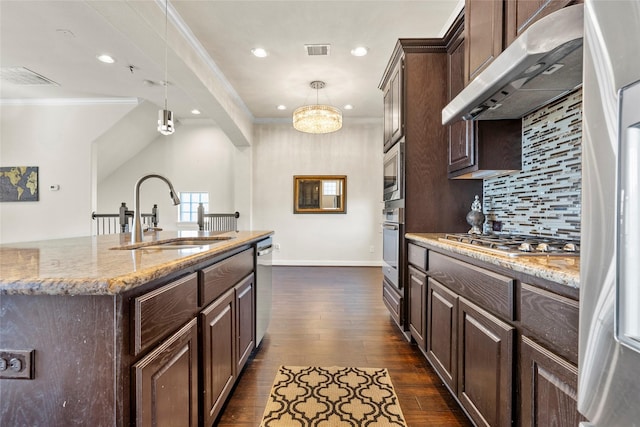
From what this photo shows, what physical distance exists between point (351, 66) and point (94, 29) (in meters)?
2.84

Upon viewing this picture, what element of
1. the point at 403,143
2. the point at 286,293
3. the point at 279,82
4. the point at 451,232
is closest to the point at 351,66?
the point at 279,82

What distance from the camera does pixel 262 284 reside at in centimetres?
228

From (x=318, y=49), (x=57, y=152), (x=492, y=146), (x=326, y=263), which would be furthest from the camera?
(x=326, y=263)

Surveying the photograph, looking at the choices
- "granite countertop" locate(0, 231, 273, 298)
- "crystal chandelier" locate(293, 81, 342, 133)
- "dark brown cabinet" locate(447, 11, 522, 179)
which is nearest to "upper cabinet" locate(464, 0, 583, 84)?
"dark brown cabinet" locate(447, 11, 522, 179)

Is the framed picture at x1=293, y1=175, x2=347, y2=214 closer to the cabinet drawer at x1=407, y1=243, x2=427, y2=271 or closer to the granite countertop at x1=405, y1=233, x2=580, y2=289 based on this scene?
the cabinet drawer at x1=407, y1=243, x2=427, y2=271

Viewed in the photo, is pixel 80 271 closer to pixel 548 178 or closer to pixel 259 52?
pixel 548 178

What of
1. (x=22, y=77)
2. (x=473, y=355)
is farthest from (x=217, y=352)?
(x=22, y=77)

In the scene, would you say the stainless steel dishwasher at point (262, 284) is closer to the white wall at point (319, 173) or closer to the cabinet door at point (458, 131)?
the cabinet door at point (458, 131)

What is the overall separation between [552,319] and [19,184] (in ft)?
24.8

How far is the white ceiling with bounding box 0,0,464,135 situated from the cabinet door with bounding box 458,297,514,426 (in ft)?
9.10

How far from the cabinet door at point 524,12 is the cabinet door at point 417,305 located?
4.79 feet

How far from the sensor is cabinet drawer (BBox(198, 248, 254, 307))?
1.24 meters

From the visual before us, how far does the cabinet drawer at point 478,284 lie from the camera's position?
1107mm

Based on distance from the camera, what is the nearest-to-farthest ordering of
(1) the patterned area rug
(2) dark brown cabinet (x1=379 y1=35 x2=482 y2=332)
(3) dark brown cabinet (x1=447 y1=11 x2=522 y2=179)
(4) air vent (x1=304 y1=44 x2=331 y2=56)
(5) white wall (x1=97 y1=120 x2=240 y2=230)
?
(1) the patterned area rug < (3) dark brown cabinet (x1=447 y1=11 x2=522 y2=179) < (2) dark brown cabinet (x1=379 y1=35 x2=482 y2=332) < (4) air vent (x1=304 y1=44 x2=331 y2=56) < (5) white wall (x1=97 y1=120 x2=240 y2=230)
